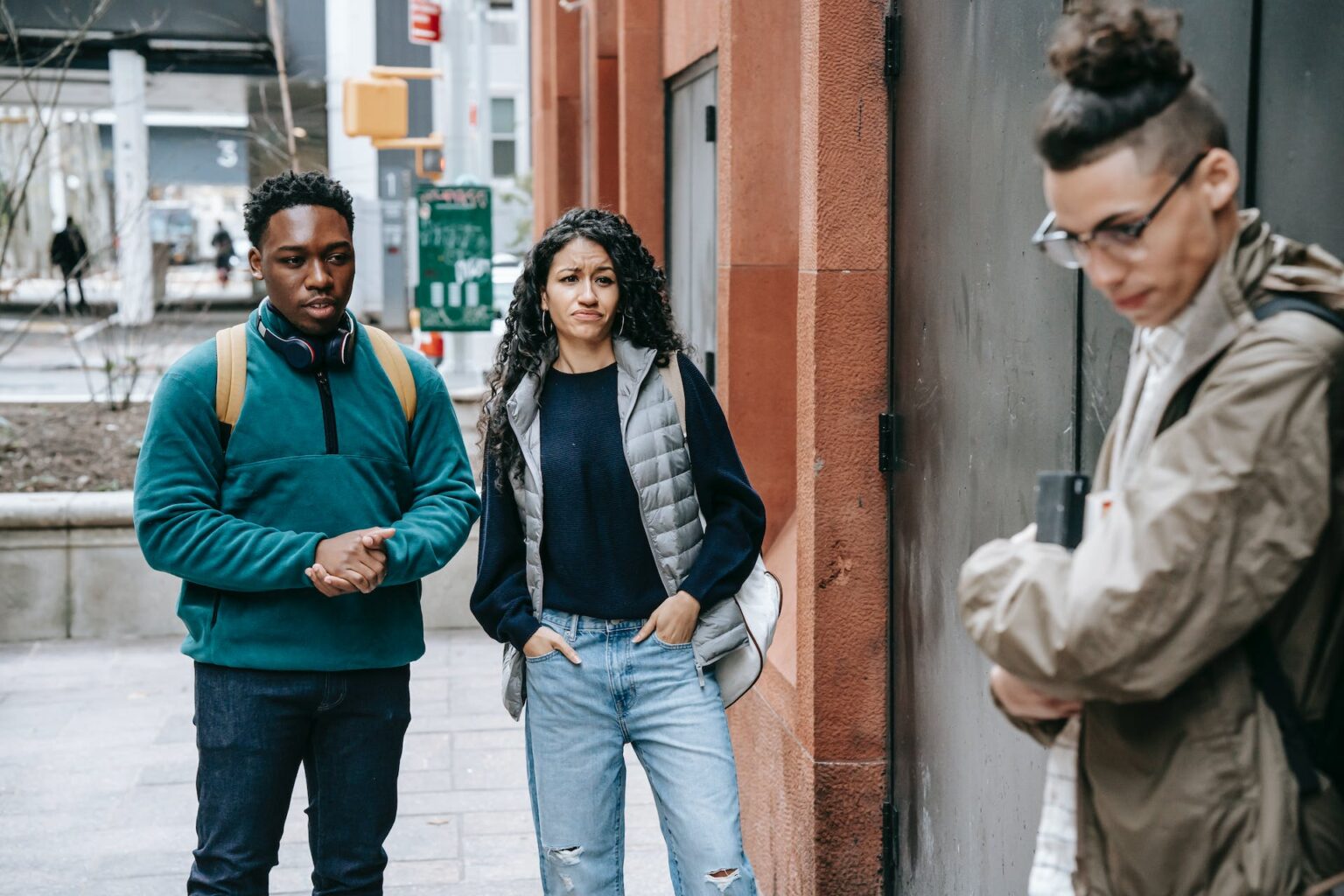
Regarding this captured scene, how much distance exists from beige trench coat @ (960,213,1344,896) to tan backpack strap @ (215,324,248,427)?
2.17 meters

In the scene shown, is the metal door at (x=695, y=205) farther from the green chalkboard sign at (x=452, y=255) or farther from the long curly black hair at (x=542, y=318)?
the green chalkboard sign at (x=452, y=255)

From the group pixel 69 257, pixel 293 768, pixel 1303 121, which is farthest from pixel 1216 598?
pixel 69 257

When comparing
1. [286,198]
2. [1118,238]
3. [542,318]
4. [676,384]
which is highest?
[286,198]

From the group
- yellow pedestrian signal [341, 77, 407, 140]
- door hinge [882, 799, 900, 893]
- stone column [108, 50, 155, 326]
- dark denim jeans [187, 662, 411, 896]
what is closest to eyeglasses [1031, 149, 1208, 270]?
dark denim jeans [187, 662, 411, 896]

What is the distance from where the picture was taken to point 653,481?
367cm

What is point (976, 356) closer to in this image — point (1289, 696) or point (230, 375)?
point (230, 375)

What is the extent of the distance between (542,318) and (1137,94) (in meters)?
2.21

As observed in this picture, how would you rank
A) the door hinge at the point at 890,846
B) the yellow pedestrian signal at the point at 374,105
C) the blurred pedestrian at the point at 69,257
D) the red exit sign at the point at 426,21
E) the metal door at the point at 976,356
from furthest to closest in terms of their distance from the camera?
the red exit sign at the point at 426,21 → the yellow pedestrian signal at the point at 374,105 → the blurred pedestrian at the point at 69,257 → the door hinge at the point at 890,846 → the metal door at the point at 976,356

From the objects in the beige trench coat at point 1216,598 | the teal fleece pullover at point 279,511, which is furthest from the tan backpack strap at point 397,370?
the beige trench coat at point 1216,598

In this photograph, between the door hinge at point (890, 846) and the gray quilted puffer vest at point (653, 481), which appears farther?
the door hinge at point (890, 846)

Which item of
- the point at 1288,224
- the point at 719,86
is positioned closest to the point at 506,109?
the point at 719,86

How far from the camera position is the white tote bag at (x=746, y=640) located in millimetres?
3791

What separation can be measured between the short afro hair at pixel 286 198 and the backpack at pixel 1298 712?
2395 millimetres

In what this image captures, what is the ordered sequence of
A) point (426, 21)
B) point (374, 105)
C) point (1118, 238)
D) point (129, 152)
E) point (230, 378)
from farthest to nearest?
1. point (129, 152)
2. point (426, 21)
3. point (374, 105)
4. point (230, 378)
5. point (1118, 238)
